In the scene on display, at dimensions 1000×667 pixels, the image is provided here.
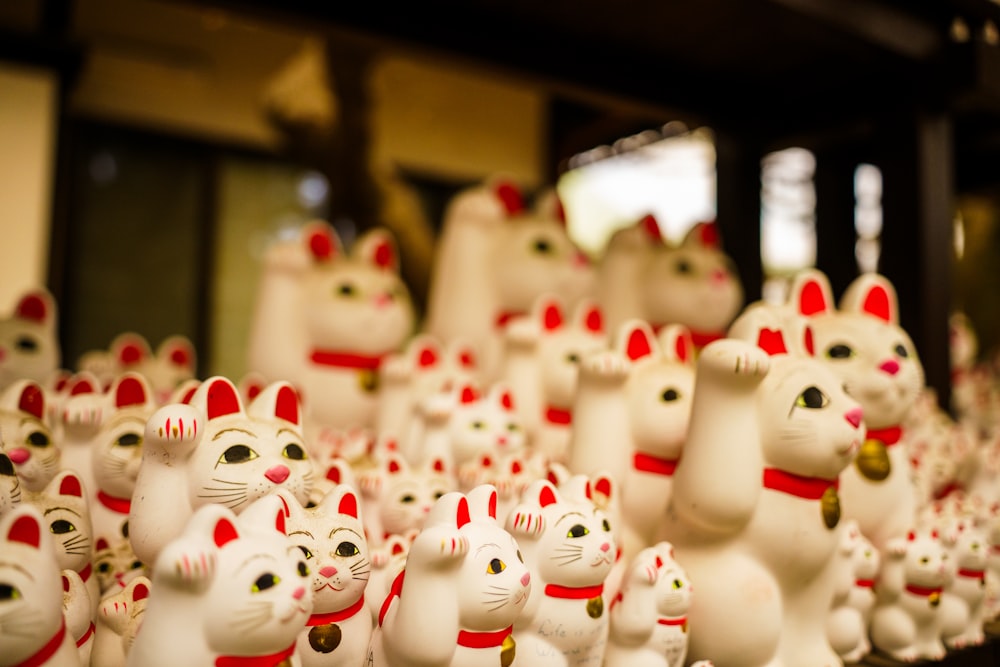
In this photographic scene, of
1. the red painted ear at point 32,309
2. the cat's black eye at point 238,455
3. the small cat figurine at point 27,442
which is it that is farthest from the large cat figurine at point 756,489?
the red painted ear at point 32,309

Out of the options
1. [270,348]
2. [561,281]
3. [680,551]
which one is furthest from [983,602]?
[270,348]

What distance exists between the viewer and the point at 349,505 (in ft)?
3.05

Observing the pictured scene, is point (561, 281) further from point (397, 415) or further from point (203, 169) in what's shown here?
point (203, 169)

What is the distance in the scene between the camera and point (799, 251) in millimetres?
6355

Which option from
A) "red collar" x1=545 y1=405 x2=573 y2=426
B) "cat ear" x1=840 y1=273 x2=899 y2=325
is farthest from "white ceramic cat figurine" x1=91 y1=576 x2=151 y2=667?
"cat ear" x1=840 y1=273 x2=899 y2=325

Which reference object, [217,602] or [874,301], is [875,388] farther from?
[217,602]

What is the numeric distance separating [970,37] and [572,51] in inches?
34.0

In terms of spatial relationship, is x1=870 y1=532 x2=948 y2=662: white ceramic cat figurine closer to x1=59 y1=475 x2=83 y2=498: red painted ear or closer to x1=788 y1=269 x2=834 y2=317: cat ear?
x1=788 y1=269 x2=834 y2=317: cat ear

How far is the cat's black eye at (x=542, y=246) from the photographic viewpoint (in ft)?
6.40

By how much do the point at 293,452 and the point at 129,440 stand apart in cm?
30

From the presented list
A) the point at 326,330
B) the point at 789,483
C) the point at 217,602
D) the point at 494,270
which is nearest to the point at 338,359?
the point at 326,330

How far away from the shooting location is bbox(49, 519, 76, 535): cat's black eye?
0.91m

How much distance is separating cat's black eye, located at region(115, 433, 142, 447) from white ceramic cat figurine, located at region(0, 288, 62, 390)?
0.46m

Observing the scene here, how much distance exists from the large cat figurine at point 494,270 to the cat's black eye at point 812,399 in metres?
0.87
